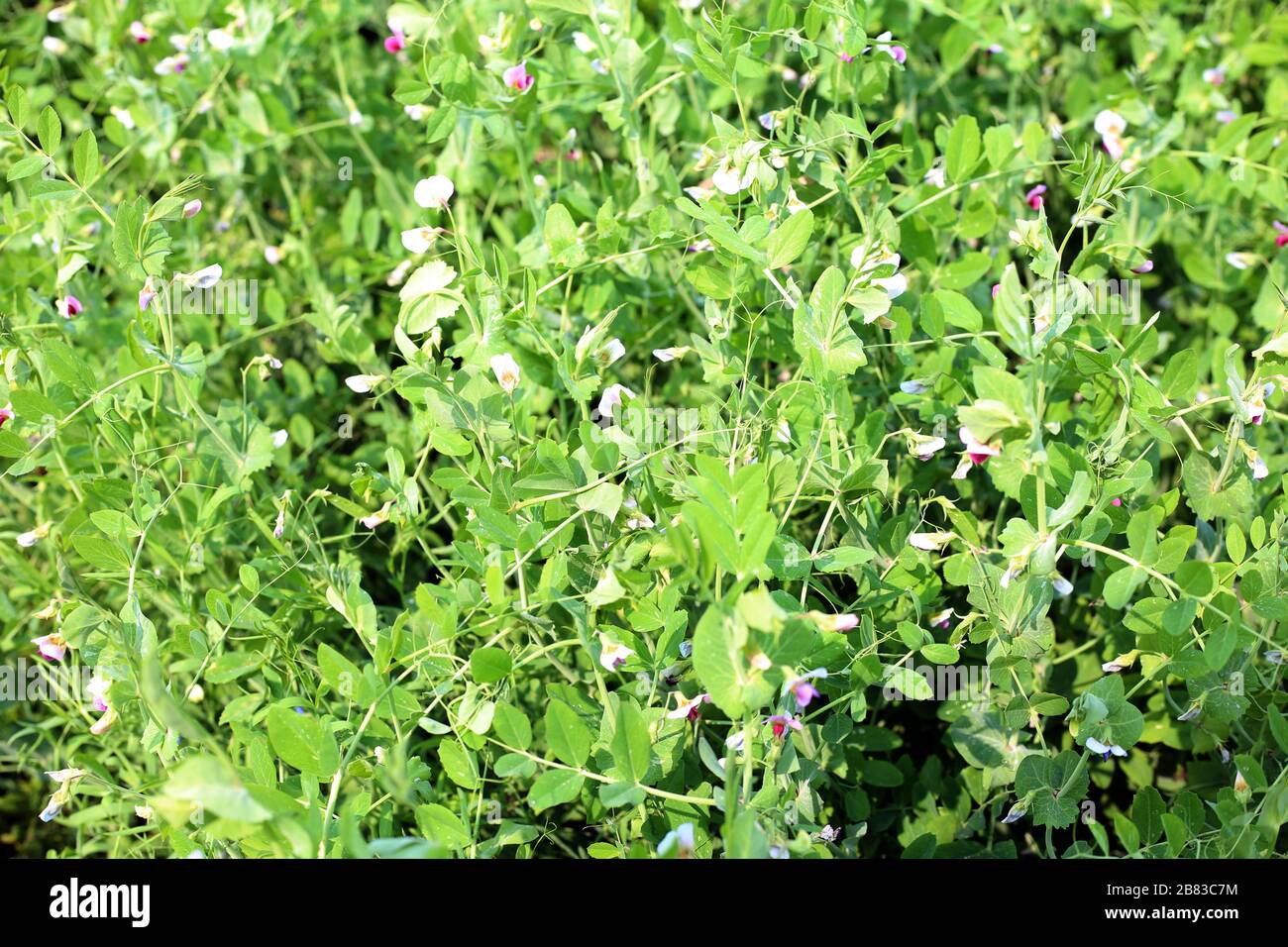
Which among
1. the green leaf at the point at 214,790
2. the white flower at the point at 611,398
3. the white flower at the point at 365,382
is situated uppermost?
the white flower at the point at 611,398

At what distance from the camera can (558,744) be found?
113 centimetres

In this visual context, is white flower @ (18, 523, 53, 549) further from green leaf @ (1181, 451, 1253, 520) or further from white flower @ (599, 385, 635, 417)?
green leaf @ (1181, 451, 1253, 520)

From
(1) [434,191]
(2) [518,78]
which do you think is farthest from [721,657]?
(2) [518,78]

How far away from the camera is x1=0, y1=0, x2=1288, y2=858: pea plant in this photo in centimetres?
115

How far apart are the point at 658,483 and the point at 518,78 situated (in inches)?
25.8

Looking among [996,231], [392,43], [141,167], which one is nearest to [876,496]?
[996,231]

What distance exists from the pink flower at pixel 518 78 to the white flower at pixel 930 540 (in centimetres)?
82

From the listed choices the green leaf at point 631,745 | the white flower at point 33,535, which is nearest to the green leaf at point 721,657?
the green leaf at point 631,745

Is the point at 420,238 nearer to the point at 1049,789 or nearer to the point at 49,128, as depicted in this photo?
the point at 49,128

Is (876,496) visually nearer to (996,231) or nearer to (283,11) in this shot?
(996,231)

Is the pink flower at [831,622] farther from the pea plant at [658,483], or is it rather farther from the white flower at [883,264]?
the white flower at [883,264]

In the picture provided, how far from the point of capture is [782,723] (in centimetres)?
113

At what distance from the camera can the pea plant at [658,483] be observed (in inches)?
45.4

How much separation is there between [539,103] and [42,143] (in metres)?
0.72
